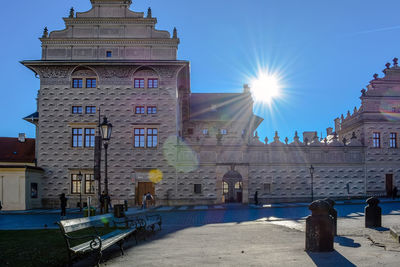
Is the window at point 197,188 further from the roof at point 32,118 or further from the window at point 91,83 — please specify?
the roof at point 32,118

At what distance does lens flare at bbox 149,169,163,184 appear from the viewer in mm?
30953

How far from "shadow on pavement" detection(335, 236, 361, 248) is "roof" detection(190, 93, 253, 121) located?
1163 inches

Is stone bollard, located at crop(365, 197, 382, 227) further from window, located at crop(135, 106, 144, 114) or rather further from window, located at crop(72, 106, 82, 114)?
window, located at crop(72, 106, 82, 114)

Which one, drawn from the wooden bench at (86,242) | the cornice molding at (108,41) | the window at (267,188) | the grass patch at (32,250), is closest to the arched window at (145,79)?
the cornice molding at (108,41)

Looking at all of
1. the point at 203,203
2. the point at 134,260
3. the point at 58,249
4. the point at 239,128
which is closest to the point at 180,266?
the point at 134,260

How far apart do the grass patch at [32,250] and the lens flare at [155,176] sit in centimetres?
1910

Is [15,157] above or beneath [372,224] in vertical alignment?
above

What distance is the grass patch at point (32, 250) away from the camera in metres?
7.62

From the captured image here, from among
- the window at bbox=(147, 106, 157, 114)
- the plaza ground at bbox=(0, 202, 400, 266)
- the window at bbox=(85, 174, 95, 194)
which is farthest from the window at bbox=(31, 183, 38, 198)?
the plaza ground at bbox=(0, 202, 400, 266)

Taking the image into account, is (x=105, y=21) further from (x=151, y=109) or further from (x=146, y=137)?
(x=146, y=137)

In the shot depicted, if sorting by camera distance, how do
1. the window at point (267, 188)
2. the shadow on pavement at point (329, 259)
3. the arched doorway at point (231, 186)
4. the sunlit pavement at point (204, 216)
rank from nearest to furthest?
1. the shadow on pavement at point (329, 259)
2. the sunlit pavement at point (204, 216)
3. the window at point (267, 188)
4. the arched doorway at point (231, 186)

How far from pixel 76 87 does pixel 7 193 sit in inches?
373

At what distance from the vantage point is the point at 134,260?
8.13m

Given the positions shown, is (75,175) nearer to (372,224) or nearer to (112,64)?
(112,64)
